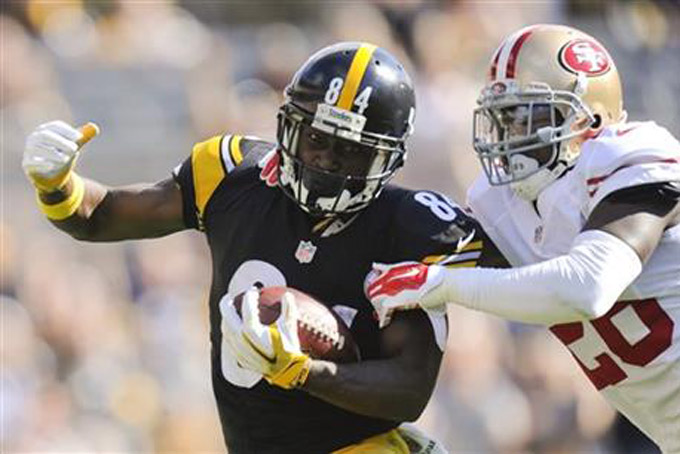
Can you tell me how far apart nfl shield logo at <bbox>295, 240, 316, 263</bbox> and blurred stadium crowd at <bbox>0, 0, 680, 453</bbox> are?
288cm

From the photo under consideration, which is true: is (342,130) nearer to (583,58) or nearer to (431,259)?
(431,259)

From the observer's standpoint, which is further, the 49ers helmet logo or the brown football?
the 49ers helmet logo

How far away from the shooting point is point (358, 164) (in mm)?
3777

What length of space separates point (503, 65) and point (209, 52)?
14.4ft

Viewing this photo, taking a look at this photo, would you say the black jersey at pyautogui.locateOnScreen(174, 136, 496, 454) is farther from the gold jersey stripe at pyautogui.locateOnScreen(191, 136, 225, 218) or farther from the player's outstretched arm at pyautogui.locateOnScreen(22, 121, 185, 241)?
the player's outstretched arm at pyautogui.locateOnScreen(22, 121, 185, 241)

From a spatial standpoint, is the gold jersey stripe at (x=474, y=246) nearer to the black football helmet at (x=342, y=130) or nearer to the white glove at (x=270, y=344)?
the black football helmet at (x=342, y=130)

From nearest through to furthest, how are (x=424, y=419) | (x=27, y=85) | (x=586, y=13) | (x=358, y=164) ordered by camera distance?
(x=358, y=164), (x=424, y=419), (x=27, y=85), (x=586, y=13)

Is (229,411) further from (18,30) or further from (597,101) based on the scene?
(18,30)

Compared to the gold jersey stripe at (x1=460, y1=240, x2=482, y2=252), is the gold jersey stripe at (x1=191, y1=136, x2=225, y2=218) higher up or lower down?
lower down

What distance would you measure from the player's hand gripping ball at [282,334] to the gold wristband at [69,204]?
65cm

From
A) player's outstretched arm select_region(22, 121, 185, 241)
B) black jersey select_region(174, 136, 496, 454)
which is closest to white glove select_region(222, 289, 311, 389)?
black jersey select_region(174, 136, 496, 454)

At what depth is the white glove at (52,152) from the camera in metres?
3.94

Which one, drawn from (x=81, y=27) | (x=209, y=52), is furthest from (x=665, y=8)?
(x=81, y=27)

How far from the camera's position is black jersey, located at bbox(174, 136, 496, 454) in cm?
376
